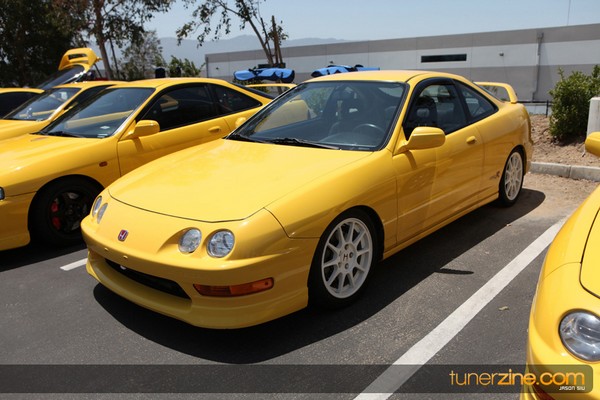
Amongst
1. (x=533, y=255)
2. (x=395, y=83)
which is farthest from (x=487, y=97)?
(x=533, y=255)

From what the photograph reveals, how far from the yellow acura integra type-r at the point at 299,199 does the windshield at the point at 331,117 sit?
0.01m

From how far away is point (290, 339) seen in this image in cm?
301

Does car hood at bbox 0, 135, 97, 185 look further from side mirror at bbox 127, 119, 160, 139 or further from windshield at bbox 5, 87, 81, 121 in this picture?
windshield at bbox 5, 87, 81, 121

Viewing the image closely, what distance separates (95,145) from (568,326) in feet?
14.4

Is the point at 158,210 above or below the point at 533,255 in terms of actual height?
above

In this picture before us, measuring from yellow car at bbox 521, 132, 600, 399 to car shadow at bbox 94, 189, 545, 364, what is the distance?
4.54 feet

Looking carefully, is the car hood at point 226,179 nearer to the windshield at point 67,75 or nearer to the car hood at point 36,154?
the car hood at point 36,154

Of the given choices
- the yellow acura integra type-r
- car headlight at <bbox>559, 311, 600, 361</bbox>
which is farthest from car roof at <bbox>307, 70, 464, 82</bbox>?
car headlight at <bbox>559, 311, 600, 361</bbox>

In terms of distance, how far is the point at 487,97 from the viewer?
500cm

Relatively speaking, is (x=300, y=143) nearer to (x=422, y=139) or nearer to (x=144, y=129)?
(x=422, y=139)

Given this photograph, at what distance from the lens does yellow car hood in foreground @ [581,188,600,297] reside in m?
1.86

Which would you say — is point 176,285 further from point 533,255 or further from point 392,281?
point 533,255

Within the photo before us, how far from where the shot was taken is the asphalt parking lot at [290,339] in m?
2.61

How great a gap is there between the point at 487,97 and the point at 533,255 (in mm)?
1717
